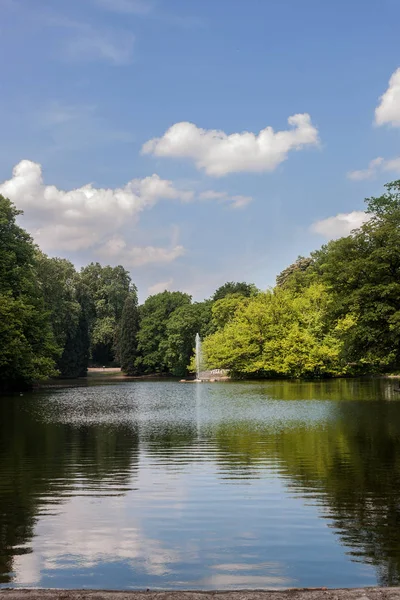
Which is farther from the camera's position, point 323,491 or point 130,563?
point 323,491

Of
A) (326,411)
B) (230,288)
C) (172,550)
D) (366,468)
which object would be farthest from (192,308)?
(172,550)

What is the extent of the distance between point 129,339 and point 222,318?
23.8m

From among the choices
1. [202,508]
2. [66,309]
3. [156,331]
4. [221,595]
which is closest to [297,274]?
[156,331]

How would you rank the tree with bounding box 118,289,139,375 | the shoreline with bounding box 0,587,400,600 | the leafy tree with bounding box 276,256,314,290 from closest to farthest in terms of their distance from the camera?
the shoreline with bounding box 0,587,400,600 < the leafy tree with bounding box 276,256,314,290 < the tree with bounding box 118,289,139,375

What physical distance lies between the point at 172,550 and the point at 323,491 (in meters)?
4.24

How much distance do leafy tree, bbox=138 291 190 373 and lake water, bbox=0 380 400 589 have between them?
75.3 metres

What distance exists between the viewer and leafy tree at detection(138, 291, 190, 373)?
96312 mm

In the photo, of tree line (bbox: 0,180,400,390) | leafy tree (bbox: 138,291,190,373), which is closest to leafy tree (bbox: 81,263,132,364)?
tree line (bbox: 0,180,400,390)

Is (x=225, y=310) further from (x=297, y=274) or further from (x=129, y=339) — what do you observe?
(x=129, y=339)

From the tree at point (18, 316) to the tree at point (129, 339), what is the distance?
45109 millimetres

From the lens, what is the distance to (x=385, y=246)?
1314 inches

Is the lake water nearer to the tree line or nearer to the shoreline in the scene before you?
the shoreline

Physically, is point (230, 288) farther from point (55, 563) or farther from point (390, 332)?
point (55, 563)

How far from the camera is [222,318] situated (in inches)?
3216
